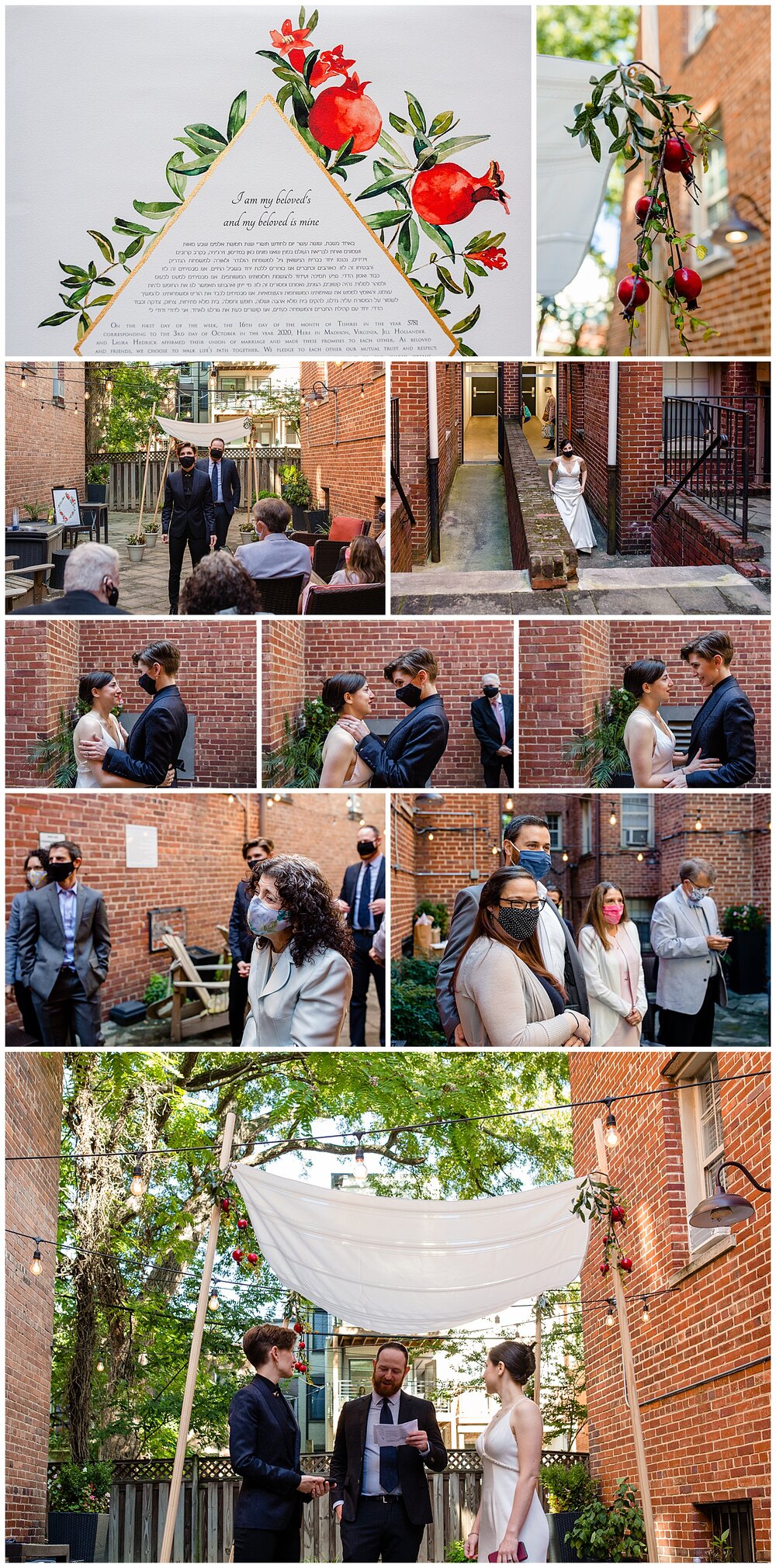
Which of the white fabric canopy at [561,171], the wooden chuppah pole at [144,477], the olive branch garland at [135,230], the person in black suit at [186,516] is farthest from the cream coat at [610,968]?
the olive branch garland at [135,230]

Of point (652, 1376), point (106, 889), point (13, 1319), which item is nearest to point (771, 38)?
point (106, 889)

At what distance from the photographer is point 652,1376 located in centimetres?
523

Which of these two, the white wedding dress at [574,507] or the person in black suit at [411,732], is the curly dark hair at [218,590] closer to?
the person in black suit at [411,732]

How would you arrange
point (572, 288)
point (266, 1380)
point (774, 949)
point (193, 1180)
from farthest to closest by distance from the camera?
point (193, 1180) → point (572, 288) → point (774, 949) → point (266, 1380)

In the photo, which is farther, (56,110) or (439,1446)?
(56,110)

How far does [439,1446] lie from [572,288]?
4.36 metres

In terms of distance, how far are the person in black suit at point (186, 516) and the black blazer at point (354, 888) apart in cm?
123

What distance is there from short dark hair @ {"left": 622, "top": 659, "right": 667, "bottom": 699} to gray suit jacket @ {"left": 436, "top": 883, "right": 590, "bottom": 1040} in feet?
2.82

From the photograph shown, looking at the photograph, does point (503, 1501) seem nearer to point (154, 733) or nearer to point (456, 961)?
point (456, 961)

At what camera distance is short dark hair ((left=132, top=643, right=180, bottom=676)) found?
15.8 feet

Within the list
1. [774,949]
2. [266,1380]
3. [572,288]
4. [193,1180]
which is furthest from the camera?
[193,1180]

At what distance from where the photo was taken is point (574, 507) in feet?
16.1

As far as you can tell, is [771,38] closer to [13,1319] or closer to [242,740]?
[242,740]

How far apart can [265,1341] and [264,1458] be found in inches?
15.2
